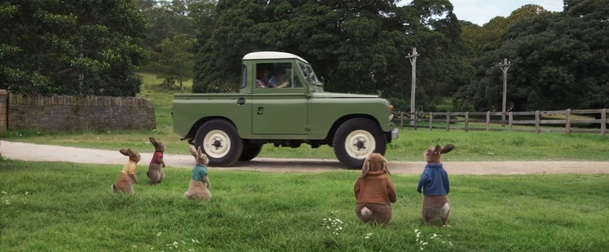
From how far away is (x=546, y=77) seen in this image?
40.1 m

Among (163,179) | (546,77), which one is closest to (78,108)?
(163,179)

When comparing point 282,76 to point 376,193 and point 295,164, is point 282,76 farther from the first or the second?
point 376,193

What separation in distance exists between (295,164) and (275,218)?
19.9ft

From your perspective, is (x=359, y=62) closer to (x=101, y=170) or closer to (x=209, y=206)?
(x=101, y=170)

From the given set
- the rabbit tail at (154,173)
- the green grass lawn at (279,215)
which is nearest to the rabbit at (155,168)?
the rabbit tail at (154,173)

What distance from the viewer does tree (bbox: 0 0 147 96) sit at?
17.6m

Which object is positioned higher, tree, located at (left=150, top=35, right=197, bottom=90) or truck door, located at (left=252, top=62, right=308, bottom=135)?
tree, located at (left=150, top=35, right=197, bottom=90)

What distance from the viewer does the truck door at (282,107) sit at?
10.3m

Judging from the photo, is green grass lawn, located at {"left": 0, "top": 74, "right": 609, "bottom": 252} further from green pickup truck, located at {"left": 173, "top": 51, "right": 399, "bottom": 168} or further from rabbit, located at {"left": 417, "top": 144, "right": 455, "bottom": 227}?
green pickup truck, located at {"left": 173, "top": 51, "right": 399, "bottom": 168}

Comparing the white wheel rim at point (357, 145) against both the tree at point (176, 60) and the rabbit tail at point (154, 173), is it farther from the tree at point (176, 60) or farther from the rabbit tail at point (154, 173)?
the tree at point (176, 60)

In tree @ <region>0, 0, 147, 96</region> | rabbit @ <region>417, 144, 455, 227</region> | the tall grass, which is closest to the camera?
rabbit @ <region>417, 144, 455, 227</region>

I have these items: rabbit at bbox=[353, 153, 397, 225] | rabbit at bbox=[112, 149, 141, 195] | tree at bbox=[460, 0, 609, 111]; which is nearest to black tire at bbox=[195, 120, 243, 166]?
rabbit at bbox=[112, 149, 141, 195]

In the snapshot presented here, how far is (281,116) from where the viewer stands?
1027 centimetres

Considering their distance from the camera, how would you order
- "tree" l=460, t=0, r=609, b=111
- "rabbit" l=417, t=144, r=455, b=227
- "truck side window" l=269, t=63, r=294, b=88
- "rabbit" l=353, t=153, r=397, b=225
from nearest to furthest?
"rabbit" l=353, t=153, r=397, b=225, "rabbit" l=417, t=144, r=455, b=227, "truck side window" l=269, t=63, r=294, b=88, "tree" l=460, t=0, r=609, b=111
